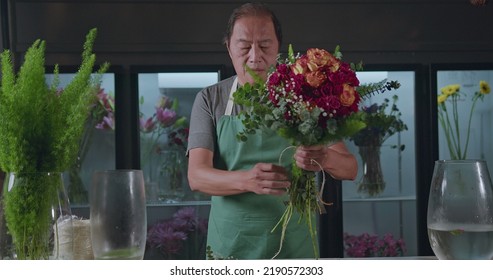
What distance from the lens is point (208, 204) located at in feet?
11.6

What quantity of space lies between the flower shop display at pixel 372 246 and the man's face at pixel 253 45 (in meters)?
1.79

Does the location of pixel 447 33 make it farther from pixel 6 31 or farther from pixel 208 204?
pixel 6 31

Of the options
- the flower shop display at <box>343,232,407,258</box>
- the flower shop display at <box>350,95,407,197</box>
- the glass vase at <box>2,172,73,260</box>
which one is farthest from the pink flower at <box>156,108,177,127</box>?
the glass vase at <box>2,172,73,260</box>

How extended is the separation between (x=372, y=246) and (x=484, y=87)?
104 centimetres

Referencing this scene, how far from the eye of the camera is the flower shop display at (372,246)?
3607 mm

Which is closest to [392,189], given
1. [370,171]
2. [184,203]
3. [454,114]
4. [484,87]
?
[370,171]

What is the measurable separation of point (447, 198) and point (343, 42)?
8.37ft

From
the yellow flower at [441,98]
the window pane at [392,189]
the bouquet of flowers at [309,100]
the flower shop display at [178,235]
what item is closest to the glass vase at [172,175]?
the flower shop display at [178,235]

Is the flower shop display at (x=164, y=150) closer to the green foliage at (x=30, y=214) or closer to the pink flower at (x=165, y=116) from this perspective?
the pink flower at (x=165, y=116)

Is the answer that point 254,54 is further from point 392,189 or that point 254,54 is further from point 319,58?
point 392,189

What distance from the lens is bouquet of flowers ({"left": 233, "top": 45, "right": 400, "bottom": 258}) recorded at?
1226 mm
